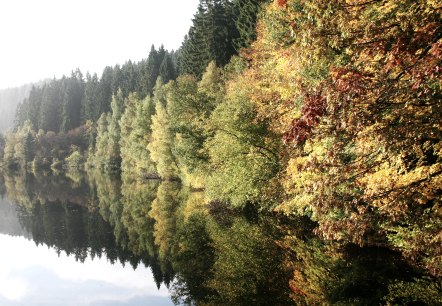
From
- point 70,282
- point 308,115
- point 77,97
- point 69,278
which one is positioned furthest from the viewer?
point 77,97

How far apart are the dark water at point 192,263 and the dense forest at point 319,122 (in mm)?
737

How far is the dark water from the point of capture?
15.4 metres

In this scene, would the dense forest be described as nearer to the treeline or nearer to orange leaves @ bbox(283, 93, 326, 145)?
orange leaves @ bbox(283, 93, 326, 145)

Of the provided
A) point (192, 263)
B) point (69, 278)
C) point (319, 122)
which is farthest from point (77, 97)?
point (319, 122)

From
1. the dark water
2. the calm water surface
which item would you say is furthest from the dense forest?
the calm water surface

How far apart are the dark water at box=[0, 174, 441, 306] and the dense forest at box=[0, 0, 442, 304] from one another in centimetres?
74

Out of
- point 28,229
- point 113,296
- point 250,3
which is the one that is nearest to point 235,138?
point 113,296

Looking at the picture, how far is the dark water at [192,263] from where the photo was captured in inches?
608

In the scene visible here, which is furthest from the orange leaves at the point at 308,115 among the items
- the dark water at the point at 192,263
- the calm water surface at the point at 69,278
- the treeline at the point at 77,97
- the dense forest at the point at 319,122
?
the treeline at the point at 77,97

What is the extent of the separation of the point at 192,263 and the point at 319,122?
14861mm

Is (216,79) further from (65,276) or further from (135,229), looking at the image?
(65,276)

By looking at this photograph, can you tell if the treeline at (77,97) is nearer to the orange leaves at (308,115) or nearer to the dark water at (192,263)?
the dark water at (192,263)

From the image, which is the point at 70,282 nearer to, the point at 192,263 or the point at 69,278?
the point at 69,278

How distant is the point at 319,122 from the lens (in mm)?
7730
